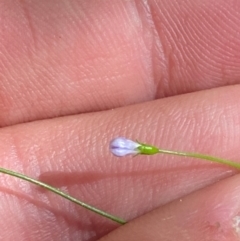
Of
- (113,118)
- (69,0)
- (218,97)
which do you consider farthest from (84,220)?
(69,0)

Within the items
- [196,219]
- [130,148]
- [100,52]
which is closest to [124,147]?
[130,148]

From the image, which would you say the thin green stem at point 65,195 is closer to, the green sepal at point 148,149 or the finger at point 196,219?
the finger at point 196,219

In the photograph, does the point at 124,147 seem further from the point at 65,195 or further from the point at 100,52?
the point at 100,52

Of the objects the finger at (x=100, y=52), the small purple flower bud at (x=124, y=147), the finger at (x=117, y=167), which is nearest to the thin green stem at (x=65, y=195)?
the finger at (x=117, y=167)

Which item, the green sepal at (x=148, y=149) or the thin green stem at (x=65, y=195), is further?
the thin green stem at (x=65, y=195)

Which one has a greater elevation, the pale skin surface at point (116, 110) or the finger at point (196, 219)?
the pale skin surface at point (116, 110)

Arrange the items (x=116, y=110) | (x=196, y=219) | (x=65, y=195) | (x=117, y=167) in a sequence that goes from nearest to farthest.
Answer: (x=196, y=219) < (x=65, y=195) < (x=117, y=167) < (x=116, y=110)

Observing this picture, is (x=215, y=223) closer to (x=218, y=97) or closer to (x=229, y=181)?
(x=229, y=181)
